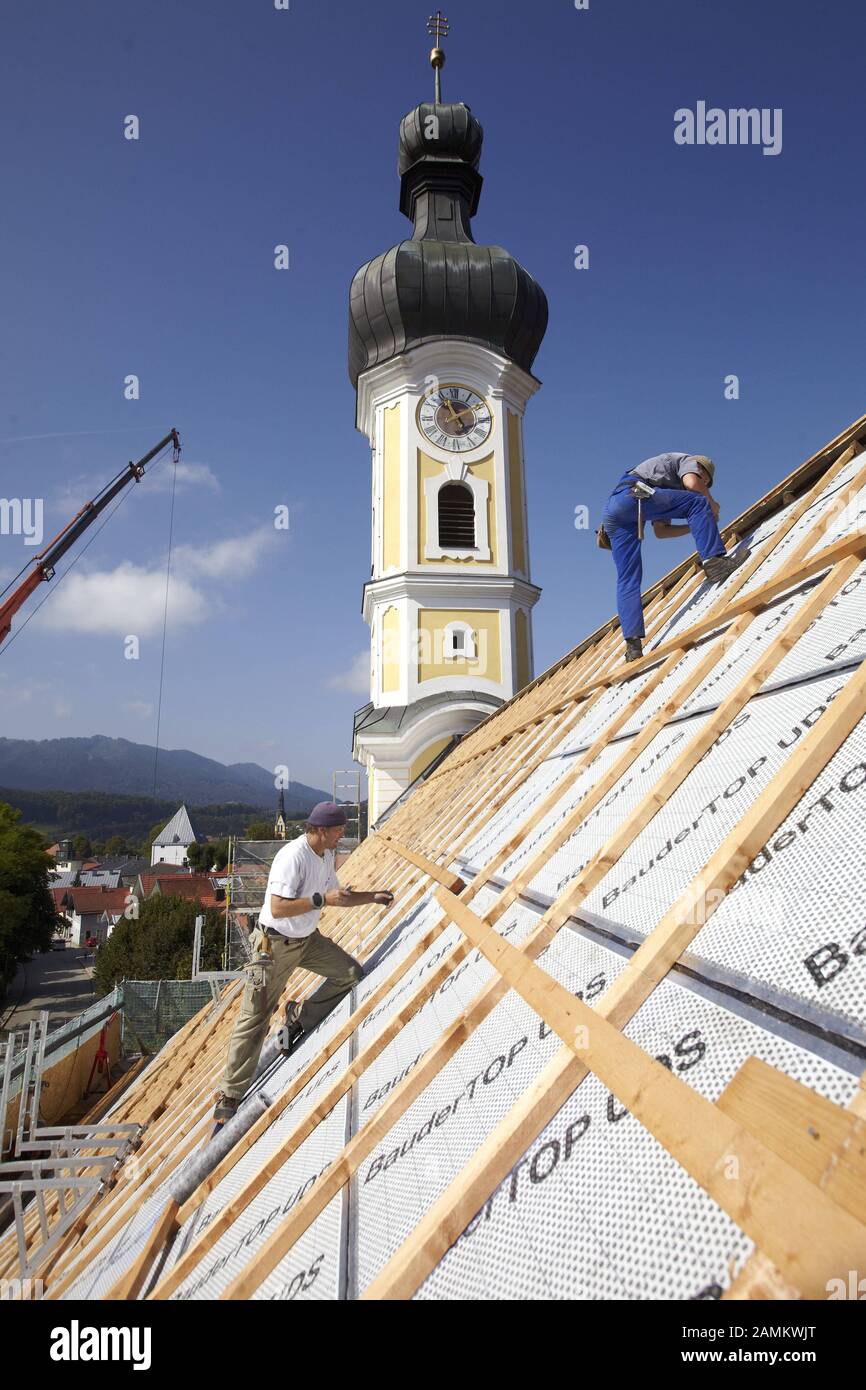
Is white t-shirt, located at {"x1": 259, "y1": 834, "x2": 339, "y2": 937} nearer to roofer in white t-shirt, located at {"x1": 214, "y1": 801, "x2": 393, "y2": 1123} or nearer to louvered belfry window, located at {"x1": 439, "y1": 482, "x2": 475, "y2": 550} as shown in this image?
roofer in white t-shirt, located at {"x1": 214, "y1": 801, "x2": 393, "y2": 1123}

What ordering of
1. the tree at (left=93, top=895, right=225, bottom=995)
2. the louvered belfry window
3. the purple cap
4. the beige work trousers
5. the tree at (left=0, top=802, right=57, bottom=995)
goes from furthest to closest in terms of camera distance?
the tree at (left=93, top=895, right=225, bottom=995) < the tree at (left=0, top=802, right=57, bottom=995) < the louvered belfry window < the purple cap < the beige work trousers

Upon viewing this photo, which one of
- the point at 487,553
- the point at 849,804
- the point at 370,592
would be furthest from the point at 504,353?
the point at 849,804

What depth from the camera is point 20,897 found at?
3547cm

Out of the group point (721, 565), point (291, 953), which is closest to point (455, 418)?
point (721, 565)

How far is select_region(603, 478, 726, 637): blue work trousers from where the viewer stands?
555 centimetres

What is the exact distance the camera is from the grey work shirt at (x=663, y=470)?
567 centimetres

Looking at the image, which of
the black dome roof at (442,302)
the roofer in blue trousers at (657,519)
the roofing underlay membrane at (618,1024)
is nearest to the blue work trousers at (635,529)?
the roofer in blue trousers at (657,519)

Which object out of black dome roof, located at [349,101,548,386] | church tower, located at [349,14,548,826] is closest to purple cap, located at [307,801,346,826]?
church tower, located at [349,14,548,826]

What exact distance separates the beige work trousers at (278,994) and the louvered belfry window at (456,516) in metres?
17.5

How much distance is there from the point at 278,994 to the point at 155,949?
33.9m

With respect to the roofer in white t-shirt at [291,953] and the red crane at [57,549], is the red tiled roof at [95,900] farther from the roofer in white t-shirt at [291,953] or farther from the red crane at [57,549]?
the roofer in white t-shirt at [291,953]

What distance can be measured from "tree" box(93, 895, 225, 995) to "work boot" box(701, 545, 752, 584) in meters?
33.1

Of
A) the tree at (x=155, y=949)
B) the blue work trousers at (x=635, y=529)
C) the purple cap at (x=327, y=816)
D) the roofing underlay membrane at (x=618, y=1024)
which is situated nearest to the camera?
the roofing underlay membrane at (x=618, y=1024)

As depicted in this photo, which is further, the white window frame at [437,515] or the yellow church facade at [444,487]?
the white window frame at [437,515]
